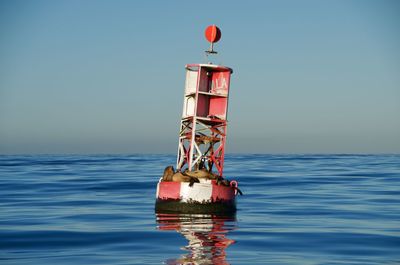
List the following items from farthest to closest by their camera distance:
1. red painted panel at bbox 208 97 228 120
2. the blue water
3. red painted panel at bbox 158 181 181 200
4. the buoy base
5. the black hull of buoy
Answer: red painted panel at bbox 208 97 228 120, red painted panel at bbox 158 181 181 200, the buoy base, the black hull of buoy, the blue water

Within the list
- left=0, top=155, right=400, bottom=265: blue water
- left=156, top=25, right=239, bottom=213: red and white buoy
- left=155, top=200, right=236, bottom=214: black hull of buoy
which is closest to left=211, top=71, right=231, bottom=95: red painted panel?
left=156, top=25, right=239, bottom=213: red and white buoy

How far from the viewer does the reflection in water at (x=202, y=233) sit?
955 inches


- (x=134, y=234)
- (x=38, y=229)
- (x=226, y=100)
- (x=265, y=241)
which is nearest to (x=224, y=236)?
(x=265, y=241)

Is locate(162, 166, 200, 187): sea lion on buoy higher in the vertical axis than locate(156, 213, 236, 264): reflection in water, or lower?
higher

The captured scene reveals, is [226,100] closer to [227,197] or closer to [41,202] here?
[227,197]

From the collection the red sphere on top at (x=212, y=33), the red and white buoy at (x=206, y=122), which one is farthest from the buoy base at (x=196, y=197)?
the red sphere on top at (x=212, y=33)

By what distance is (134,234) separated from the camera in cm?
3134

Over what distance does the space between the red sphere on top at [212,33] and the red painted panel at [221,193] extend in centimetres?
1076

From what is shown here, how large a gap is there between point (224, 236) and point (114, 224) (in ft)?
27.1

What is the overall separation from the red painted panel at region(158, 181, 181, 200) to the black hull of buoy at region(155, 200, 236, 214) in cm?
34

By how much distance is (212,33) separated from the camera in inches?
1650

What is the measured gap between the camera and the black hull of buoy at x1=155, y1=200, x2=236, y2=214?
38750 mm

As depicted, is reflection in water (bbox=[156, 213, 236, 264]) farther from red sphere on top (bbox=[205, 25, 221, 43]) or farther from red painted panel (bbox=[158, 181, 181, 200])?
red sphere on top (bbox=[205, 25, 221, 43])

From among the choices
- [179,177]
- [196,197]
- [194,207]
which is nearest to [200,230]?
[194,207]
